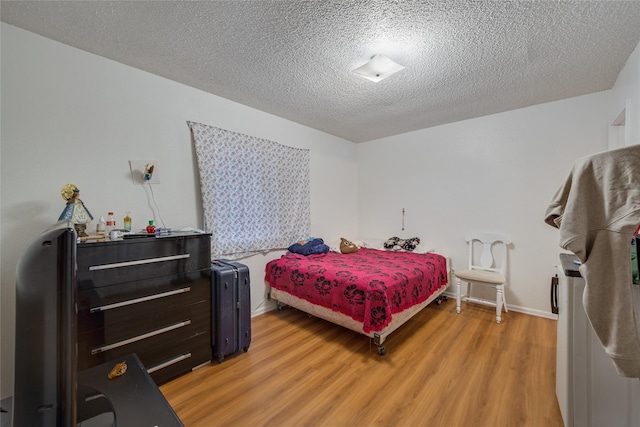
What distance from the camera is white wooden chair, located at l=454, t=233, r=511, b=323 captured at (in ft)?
10.2

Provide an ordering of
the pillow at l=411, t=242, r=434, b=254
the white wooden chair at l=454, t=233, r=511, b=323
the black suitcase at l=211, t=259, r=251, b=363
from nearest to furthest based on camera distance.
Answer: the black suitcase at l=211, t=259, r=251, b=363 → the white wooden chair at l=454, t=233, r=511, b=323 → the pillow at l=411, t=242, r=434, b=254

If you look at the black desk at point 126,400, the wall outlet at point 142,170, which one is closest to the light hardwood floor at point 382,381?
the black desk at point 126,400

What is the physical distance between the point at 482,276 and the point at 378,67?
2575mm

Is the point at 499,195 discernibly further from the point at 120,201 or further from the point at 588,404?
the point at 120,201


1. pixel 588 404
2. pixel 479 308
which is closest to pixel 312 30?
pixel 588 404

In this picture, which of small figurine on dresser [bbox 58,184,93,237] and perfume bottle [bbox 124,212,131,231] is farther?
perfume bottle [bbox 124,212,131,231]

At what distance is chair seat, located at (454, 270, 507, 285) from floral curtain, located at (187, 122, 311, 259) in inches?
82.9

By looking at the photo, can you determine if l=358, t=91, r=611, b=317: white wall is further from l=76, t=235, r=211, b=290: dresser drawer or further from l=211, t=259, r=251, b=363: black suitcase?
l=76, t=235, r=211, b=290: dresser drawer

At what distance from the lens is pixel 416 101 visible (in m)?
3.05

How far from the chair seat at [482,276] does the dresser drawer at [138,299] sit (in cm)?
284

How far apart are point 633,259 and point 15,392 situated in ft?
6.35

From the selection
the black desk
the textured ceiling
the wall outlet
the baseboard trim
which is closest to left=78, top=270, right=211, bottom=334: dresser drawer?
the black desk

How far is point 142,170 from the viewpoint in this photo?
2.37 meters

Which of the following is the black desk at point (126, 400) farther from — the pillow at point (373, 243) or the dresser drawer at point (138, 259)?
→ the pillow at point (373, 243)
